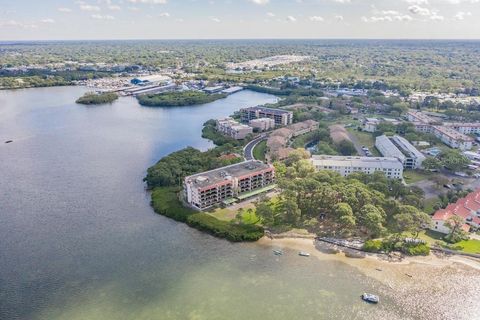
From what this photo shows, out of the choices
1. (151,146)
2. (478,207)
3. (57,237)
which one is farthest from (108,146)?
(478,207)

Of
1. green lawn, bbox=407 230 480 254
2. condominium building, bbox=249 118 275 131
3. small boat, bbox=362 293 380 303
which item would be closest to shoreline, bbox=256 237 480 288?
green lawn, bbox=407 230 480 254

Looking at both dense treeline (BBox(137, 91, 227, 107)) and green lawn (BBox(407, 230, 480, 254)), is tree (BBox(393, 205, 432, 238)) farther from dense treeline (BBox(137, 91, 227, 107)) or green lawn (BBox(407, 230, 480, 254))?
dense treeline (BBox(137, 91, 227, 107))

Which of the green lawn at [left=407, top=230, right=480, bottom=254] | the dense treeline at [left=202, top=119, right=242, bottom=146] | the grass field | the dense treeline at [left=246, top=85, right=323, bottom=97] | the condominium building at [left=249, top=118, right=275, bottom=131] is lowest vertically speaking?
the green lawn at [left=407, top=230, right=480, bottom=254]

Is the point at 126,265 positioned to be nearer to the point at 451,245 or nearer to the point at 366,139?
the point at 451,245

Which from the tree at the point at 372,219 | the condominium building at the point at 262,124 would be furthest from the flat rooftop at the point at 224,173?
the condominium building at the point at 262,124

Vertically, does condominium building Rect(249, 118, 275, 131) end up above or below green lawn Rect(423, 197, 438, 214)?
above
